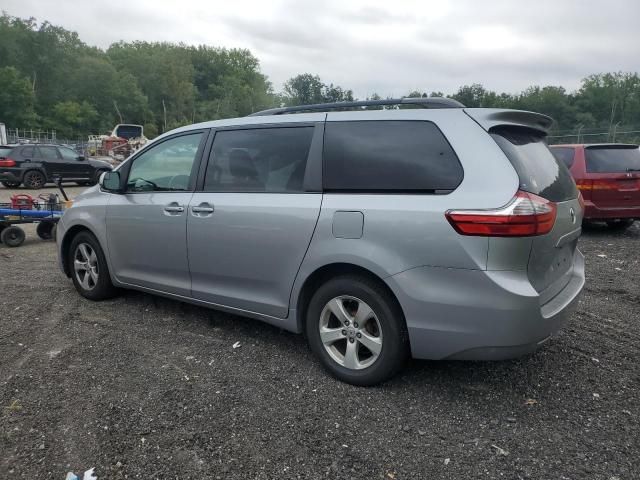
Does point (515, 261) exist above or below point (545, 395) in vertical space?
above

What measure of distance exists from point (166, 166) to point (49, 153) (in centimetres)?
1576

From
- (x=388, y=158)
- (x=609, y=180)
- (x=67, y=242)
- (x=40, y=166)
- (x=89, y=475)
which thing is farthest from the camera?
(x=40, y=166)

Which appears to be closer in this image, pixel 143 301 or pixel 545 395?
pixel 545 395

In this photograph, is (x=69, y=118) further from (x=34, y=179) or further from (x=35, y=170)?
(x=34, y=179)

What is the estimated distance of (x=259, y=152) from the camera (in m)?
3.78

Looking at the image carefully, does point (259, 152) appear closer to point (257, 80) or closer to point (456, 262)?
point (456, 262)

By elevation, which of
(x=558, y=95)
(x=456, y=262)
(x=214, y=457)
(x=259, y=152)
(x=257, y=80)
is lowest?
(x=214, y=457)

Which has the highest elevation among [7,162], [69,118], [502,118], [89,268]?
[69,118]

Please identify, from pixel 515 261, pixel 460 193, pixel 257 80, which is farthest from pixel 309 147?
pixel 257 80

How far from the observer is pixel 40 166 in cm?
1731

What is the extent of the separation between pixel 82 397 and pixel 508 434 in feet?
8.38

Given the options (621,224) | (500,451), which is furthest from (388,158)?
(621,224)

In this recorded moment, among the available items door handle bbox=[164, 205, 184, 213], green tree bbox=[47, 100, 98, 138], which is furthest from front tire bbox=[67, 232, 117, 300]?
green tree bbox=[47, 100, 98, 138]

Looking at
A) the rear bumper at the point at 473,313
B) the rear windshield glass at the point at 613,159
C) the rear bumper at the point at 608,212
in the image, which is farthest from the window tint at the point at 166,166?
the rear windshield glass at the point at 613,159
